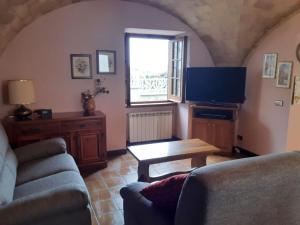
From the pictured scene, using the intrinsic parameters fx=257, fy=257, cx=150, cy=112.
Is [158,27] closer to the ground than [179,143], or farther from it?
farther from it

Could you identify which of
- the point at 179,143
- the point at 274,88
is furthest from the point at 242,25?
the point at 179,143

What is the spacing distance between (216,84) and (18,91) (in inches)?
118

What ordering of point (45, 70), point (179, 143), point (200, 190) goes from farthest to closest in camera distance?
1. point (45, 70)
2. point (179, 143)
3. point (200, 190)

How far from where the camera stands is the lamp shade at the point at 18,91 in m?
3.25

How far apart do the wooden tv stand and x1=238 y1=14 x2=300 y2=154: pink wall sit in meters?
0.35

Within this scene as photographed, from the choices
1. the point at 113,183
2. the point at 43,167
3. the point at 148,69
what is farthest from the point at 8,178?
the point at 148,69

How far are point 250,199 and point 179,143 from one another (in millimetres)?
2041

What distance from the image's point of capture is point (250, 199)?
4.17 feet

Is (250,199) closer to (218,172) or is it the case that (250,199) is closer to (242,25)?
(218,172)

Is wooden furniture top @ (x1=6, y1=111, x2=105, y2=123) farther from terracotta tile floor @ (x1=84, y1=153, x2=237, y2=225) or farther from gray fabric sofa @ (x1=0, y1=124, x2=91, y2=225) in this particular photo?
terracotta tile floor @ (x1=84, y1=153, x2=237, y2=225)

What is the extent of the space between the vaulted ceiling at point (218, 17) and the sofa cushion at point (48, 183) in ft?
5.83

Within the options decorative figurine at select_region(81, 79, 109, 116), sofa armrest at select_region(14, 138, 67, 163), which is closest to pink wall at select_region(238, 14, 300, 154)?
decorative figurine at select_region(81, 79, 109, 116)

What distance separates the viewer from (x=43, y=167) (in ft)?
8.47

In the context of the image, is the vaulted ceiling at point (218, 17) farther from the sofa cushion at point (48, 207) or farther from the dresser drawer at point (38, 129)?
the sofa cushion at point (48, 207)
